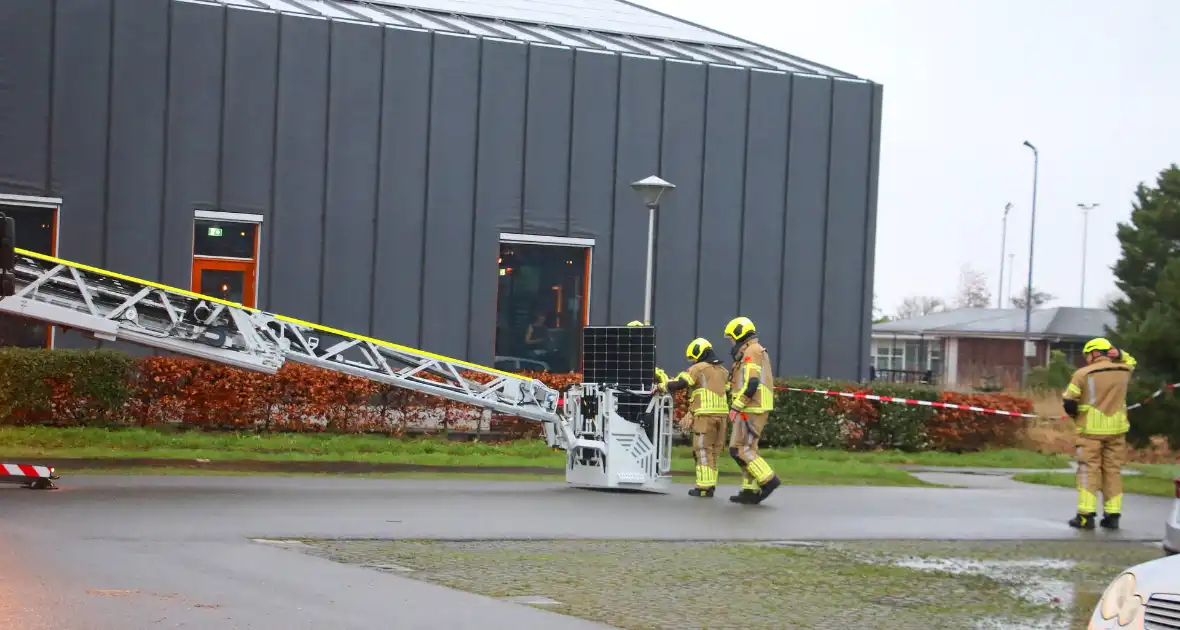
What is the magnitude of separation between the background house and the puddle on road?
166 feet

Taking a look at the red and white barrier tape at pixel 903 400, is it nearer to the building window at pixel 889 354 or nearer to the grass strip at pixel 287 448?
the grass strip at pixel 287 448

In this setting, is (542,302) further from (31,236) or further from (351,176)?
(31,236)

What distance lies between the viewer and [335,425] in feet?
74.1

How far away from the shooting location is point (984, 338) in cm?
7425

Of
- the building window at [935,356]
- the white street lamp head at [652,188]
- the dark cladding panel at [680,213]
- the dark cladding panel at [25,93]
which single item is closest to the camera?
the white street lamp head at [652,188]

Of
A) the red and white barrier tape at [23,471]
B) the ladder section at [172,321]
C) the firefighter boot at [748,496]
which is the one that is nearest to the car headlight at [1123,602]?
the firefighter boot at [748,496]

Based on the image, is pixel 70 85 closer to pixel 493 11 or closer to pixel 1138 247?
pixel 493 11

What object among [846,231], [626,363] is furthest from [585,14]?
[626,363]

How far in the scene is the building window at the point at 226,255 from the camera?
85.4ft

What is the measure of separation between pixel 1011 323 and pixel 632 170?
4966 cm

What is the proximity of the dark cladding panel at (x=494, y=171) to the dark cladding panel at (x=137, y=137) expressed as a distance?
565cm

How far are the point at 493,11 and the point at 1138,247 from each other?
1444 centimetres

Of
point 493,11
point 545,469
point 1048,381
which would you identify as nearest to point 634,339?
point 545,469

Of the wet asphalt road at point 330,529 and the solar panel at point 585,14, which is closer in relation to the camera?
the wet asphalt road at point 330,529
